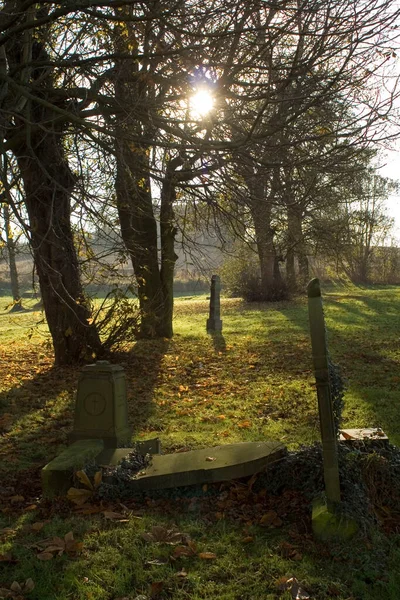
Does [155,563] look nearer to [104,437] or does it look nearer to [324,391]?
[324,391]

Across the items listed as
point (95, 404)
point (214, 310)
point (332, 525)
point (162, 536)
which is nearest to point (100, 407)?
point (95, 404)

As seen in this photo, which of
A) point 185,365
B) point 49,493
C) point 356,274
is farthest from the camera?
point 356,274

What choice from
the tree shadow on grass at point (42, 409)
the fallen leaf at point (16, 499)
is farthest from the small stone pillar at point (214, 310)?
the fallen leaf at point (16, 499)

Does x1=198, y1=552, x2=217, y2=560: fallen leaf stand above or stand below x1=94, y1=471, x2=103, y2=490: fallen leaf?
below

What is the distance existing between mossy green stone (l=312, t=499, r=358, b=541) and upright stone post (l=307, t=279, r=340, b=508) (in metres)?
0.10

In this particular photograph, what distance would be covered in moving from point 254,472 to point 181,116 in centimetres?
561

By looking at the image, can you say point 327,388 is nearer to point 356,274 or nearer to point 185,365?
point 185,365

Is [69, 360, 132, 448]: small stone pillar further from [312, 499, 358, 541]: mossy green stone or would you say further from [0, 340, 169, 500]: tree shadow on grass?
[312, 499, 358, 541]: mossy green stone

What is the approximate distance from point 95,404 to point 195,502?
6.49 feet

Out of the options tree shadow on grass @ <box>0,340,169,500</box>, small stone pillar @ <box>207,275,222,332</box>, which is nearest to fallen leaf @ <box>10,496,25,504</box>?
tree shadow on grass @ <box>0,340,169,500</box>

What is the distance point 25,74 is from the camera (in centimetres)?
747

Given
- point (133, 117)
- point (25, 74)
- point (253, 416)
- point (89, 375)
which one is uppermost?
point (25, 74)

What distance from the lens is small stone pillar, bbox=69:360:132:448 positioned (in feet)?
19.4

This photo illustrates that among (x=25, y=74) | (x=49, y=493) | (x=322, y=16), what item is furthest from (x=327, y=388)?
(x=25, y=74)
